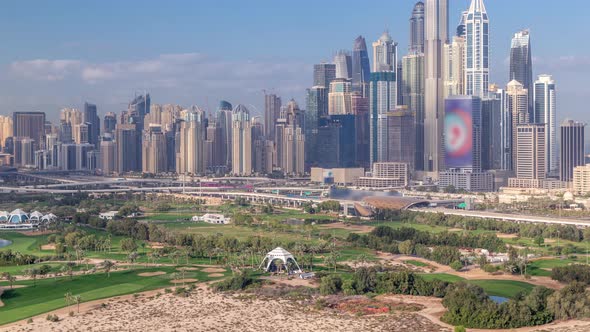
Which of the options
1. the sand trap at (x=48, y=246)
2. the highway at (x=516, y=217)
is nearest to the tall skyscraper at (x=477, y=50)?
the highway at (x=516, y=217)

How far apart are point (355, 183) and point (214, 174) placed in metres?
27.6

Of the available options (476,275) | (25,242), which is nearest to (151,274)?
(476,275)

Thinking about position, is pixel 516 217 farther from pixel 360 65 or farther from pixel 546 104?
pixel 360 65

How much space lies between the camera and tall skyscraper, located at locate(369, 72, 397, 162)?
120812 mm

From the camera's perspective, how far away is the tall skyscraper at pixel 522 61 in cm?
12800

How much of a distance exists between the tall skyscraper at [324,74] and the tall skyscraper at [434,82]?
21.0 meters

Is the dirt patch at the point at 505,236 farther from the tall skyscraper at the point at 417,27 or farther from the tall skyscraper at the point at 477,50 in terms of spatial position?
the tall skyscraper at the point at 417,27

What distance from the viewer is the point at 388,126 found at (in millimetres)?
116625

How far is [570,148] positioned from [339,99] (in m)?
44.7

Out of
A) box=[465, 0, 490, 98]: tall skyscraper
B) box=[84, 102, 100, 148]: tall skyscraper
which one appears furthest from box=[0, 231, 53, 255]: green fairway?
box=[84, 102, 100, 148]: tall skyscraper

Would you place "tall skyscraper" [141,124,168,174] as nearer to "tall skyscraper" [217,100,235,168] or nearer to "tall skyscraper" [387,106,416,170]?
"tall skyscraper" [217,100,235,168]

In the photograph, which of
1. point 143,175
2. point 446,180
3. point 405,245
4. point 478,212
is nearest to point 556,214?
point 478,212

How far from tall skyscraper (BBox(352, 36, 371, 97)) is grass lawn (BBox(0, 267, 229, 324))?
10773cm

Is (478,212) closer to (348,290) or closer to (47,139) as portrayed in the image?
(348,290)
